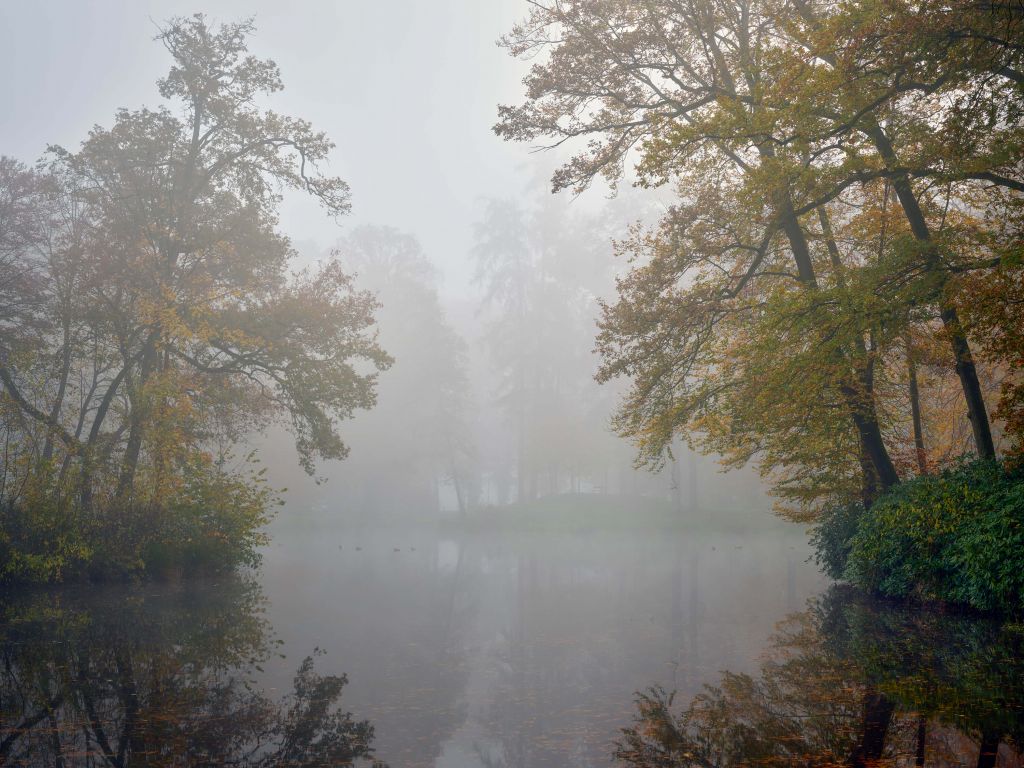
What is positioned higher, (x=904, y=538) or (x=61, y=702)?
(x=904, y=538)

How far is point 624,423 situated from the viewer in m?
15.3

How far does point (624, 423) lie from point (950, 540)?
6301 mm

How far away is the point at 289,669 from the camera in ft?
27.3

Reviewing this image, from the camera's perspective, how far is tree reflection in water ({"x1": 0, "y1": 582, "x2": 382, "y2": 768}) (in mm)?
5320

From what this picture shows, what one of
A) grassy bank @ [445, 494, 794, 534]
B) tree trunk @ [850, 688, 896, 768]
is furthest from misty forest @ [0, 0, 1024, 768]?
grassy bank @ [445, 494, 794, 534]

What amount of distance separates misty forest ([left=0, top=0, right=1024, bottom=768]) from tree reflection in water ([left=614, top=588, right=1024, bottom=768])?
5 centimetres

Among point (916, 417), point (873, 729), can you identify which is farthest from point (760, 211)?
point (873, 729)

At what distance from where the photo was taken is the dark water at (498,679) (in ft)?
17.7

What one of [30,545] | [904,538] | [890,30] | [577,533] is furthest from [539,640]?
[577,533]

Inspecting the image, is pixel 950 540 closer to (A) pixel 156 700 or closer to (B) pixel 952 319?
(B) pixel 952 319

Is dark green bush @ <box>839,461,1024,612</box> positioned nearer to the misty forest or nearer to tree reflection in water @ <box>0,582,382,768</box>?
the misty forest

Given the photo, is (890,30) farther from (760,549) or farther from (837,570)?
(760,549)

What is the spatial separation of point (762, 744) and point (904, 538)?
342 inches

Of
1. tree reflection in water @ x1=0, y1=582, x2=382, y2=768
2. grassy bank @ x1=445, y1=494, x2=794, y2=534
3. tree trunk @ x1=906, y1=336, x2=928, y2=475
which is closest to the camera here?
tree reflection in water @ x1=0, y1=582, x2=382, y2=768
